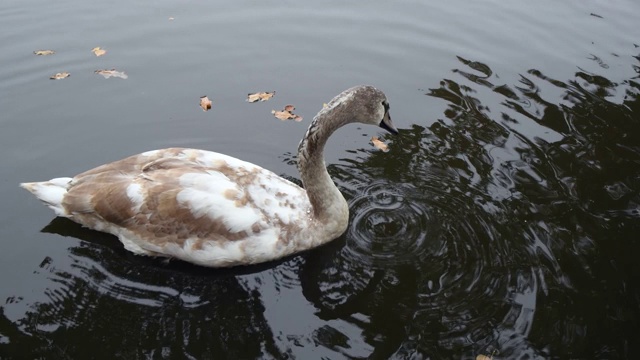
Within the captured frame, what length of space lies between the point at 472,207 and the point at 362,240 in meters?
1.48

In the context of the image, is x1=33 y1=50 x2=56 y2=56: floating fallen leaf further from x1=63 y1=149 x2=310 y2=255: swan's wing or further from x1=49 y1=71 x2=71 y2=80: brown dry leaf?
x1=63 y1=149 x2=310 y2=255: swan's wing

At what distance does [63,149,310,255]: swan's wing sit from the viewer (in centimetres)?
611

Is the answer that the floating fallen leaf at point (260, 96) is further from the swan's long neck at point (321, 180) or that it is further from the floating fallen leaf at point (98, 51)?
the swan's long neck at point (321, 180)

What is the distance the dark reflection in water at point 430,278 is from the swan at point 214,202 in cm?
29

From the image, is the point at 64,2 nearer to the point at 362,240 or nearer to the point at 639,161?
the point at 362,240

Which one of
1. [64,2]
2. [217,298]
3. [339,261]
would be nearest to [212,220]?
[217,298]

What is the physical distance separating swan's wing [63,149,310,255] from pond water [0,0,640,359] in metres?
0.43

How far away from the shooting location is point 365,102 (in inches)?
246

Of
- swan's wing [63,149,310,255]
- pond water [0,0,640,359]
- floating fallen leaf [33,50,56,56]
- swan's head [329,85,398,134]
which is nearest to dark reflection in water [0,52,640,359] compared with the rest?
pond water [0,0,640,359]

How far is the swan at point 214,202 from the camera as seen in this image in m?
6.12

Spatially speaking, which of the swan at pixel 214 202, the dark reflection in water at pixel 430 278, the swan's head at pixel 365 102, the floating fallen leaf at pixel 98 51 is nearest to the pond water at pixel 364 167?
the dark reflection in water at pixel 430 278

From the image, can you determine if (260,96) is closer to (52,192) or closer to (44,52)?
(52,192)

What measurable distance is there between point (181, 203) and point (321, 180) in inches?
60.4

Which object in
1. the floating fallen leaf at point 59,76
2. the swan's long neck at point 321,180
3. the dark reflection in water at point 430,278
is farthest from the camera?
the floating fallen leaf at point 59,76
